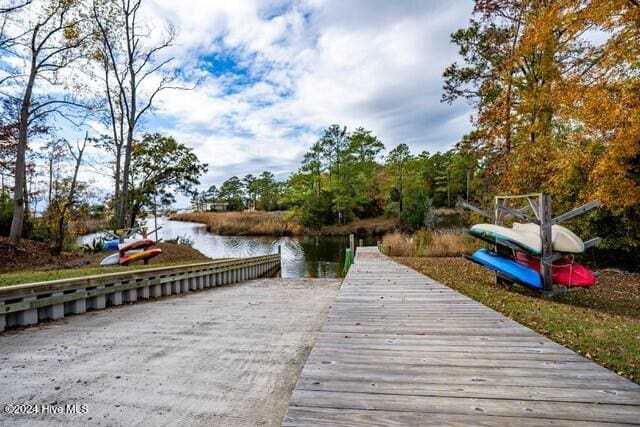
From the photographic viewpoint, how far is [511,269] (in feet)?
19.5

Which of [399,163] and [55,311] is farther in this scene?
[399,163]

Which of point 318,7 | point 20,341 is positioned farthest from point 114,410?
point 318,7

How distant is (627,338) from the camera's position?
3389 mm

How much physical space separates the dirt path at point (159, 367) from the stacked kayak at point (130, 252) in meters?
4.94

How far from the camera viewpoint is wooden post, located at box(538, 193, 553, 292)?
18.0 ft

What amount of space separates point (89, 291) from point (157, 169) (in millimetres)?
15243

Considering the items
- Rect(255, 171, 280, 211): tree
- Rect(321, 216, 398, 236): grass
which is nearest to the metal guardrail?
Rect(321, 216, 398, 236): grass

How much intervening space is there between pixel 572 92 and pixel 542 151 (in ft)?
9.15

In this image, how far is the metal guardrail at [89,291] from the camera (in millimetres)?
3734

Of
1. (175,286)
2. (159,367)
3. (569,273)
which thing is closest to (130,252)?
(175,286)

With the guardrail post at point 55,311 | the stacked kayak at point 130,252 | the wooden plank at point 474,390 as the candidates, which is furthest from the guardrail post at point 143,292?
the wooden plank at point 474,390

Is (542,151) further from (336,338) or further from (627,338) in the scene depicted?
(336,338)

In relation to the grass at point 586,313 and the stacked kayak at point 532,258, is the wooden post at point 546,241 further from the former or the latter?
the grass at point 586,313

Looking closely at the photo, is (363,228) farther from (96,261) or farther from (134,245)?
(134,245)
